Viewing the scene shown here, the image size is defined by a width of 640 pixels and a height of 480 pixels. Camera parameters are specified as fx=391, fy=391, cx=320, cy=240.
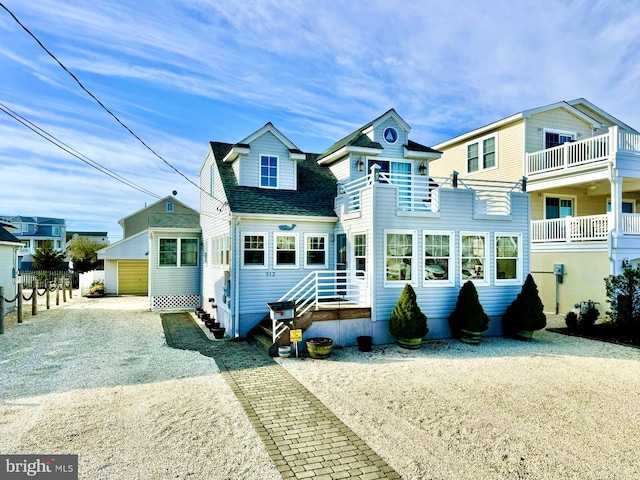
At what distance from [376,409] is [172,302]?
50.6 ft

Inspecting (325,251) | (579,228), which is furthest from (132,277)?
(579,228)

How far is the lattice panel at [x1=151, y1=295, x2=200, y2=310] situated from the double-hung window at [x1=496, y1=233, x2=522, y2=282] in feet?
47.7

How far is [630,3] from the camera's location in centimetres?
1029

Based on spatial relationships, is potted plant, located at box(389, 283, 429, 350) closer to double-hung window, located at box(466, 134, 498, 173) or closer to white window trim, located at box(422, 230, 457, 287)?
white window trim, located at box(422, 230, 457, 287)

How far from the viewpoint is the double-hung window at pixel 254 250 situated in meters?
13.4

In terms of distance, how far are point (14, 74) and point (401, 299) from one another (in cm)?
1076

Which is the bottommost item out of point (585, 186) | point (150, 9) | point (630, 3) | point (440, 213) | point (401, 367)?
point (401, 367)

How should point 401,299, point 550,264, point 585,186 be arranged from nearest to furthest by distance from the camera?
point 401,299 < point 550,264 < point 585,186

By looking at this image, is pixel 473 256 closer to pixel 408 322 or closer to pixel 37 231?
pixel 408 322

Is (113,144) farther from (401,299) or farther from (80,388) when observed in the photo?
(401,299)

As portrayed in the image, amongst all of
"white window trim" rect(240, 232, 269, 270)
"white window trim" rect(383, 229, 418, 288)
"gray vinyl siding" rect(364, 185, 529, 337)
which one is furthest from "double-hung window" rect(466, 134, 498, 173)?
"white window trim" rect(240, 232, 269, 270)

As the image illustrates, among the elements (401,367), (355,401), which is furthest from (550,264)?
(355,401)

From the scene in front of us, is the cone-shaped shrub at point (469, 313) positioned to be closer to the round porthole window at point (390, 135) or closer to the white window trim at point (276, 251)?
the white window trim at point (276, 251)

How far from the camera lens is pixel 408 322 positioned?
11.4 meters
